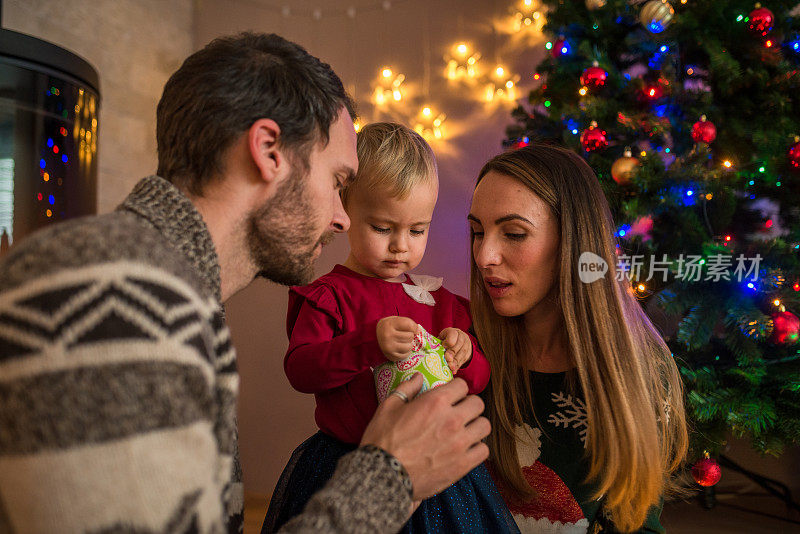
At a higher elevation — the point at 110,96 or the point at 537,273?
the point at 110,96

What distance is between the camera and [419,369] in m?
1.14

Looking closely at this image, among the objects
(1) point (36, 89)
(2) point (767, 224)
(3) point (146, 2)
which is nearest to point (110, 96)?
(3) point (146, 2)

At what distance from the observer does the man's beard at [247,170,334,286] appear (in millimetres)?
1013

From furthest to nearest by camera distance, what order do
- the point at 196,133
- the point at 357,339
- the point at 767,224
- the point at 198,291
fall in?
1. the point at 767,224
2. the point at 357,339
3. the point at 196,133
4. the point at 198,291

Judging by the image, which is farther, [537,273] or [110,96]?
[110,96]

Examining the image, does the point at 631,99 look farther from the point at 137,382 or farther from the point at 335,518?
the point at 137,382

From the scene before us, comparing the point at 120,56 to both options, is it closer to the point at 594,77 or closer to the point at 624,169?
the point at 594,77

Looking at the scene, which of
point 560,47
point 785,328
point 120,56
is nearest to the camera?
point 785,328

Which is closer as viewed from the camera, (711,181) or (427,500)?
(427,500)

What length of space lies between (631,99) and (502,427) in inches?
50.2

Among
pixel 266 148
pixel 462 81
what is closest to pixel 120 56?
pixel 462 81

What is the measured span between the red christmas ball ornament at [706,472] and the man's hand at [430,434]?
4.21 ft

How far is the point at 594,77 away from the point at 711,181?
1.69 ft

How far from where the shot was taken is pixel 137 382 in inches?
24.0
